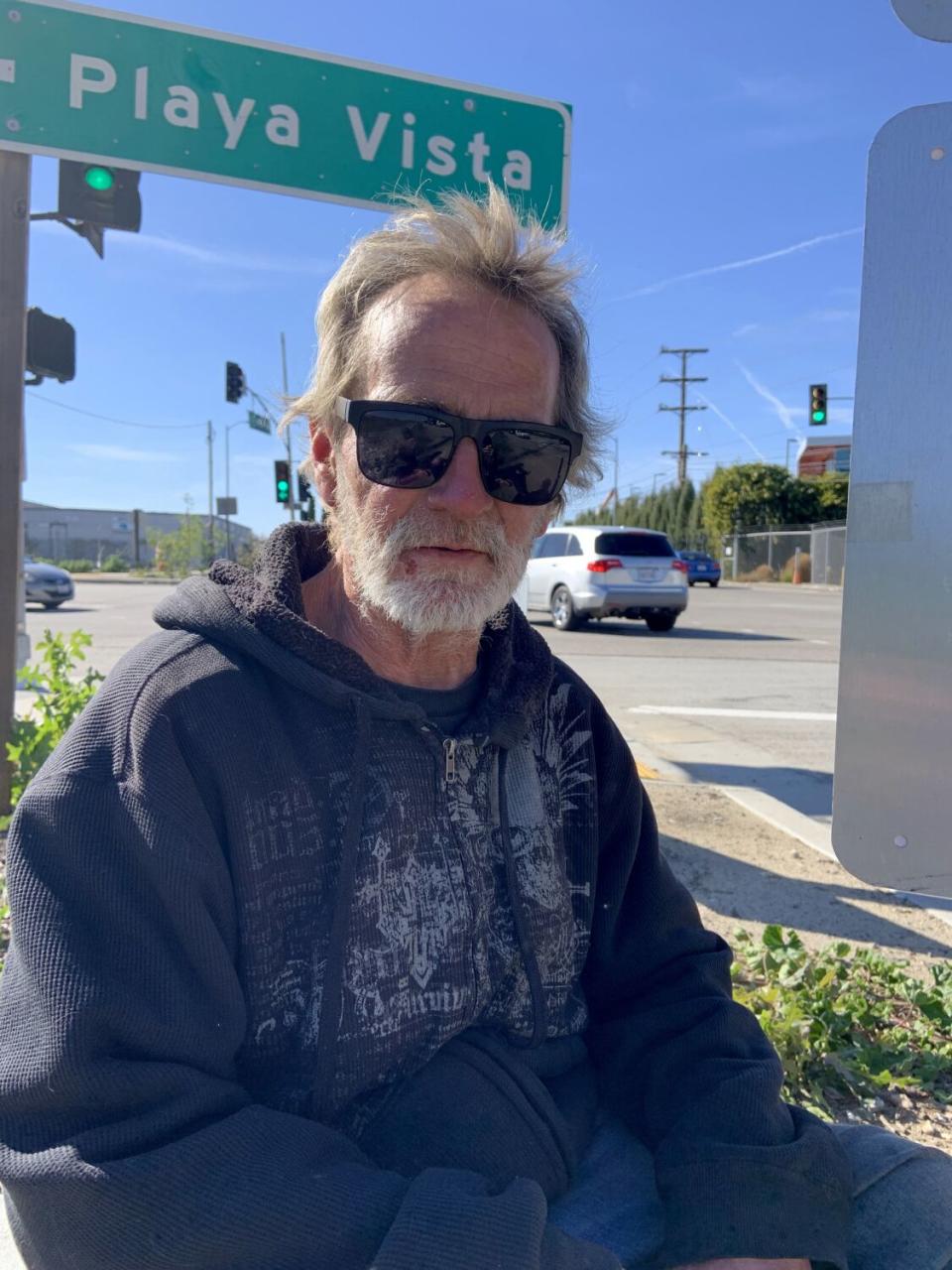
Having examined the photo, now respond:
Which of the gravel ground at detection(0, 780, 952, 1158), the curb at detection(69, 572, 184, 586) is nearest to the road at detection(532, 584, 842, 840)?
the gravel ground at detection(0, 780, 952, 1158)

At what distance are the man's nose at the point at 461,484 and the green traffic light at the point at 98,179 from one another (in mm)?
3027

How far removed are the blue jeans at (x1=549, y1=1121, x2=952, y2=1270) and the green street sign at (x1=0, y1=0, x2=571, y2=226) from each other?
110 inches

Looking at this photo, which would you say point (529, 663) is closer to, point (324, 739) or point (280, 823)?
point (324, 739)

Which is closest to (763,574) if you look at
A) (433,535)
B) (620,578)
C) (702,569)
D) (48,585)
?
(702,569)

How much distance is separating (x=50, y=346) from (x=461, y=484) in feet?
11.3

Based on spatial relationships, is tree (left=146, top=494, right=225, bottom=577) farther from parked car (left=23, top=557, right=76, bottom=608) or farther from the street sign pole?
the street sign pole

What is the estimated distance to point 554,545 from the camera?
1645 cm

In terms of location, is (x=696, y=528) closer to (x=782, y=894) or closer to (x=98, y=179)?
(x=782, y=894)

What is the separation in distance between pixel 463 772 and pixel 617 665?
9569 millimetres

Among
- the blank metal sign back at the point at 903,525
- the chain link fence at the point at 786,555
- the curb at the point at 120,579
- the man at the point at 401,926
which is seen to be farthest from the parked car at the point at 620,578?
the chain link fence at the point at 786,555

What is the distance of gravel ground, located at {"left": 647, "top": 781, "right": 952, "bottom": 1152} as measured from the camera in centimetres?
337

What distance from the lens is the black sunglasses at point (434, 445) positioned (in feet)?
5.29

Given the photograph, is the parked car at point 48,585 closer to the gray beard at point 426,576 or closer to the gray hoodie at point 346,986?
the gray beard at point 426,576

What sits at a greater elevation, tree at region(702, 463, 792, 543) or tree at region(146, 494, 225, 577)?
tree at region(702, 463, 792, 543)
